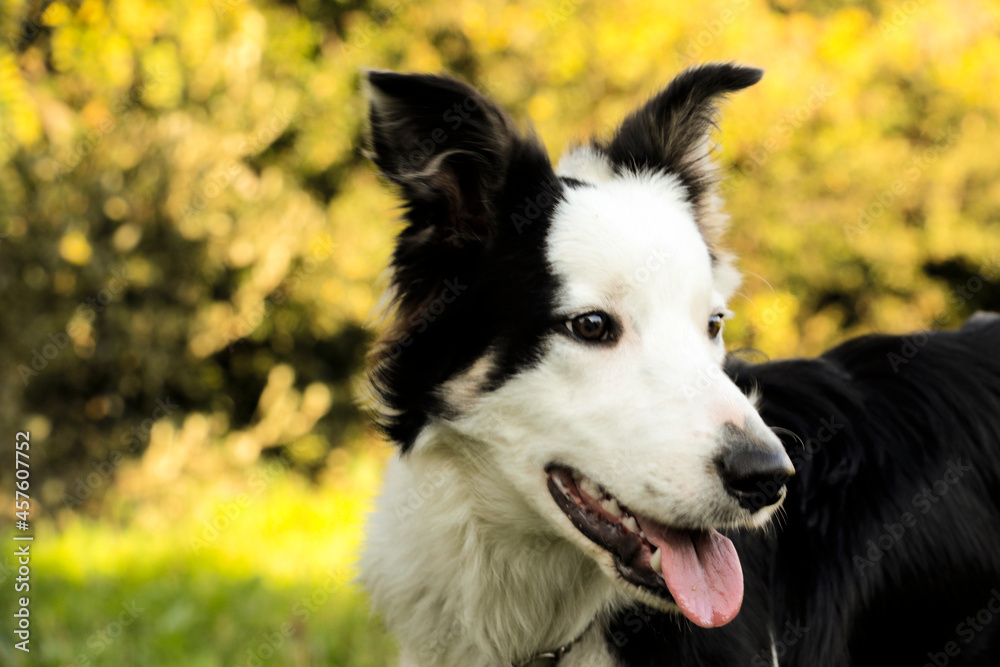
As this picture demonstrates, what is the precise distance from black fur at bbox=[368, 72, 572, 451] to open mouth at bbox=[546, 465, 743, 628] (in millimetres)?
398

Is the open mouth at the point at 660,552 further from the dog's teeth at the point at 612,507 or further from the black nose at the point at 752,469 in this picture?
the black nose at the point at 752,469

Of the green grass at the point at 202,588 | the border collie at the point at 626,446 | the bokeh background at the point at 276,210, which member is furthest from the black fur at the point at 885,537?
the bokeh background at the point at 276,210

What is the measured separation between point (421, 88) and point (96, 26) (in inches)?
197

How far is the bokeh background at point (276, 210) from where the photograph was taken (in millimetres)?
6027

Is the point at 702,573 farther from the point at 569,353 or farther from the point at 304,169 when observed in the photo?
the point at 304,169

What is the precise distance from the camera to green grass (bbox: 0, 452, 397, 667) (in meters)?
4.21

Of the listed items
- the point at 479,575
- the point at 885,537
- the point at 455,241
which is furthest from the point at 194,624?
the point at 885,537

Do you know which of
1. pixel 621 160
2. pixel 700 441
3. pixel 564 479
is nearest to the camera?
pixel 700 441

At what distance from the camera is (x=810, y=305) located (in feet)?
29.8

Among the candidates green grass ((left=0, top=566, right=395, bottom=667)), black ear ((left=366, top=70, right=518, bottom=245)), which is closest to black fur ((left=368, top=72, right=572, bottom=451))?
black ear ((left=366, top=70, right=518, bottom=245))

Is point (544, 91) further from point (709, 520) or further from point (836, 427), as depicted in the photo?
point (709, 520)

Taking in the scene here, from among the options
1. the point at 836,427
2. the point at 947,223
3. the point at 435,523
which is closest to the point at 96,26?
the point at 435,523

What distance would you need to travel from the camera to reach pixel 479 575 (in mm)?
2477

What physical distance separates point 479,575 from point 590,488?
0.48 meters
